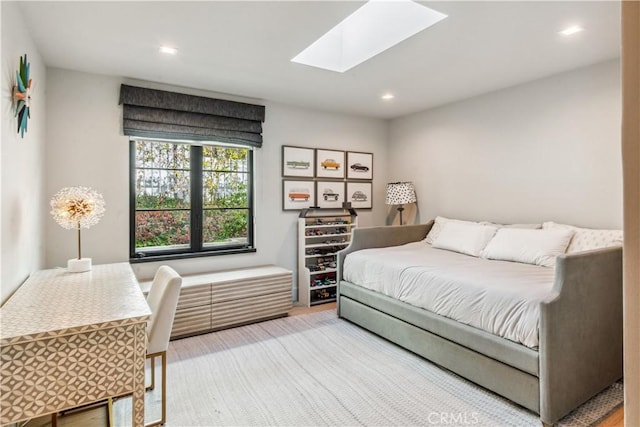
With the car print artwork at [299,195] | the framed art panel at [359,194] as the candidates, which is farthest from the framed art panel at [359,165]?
the car print artwork at [299,195]

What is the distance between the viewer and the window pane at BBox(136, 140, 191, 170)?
348cm

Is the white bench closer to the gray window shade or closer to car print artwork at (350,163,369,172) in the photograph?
the gray window shade

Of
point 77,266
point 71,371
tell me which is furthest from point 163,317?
point 77,266

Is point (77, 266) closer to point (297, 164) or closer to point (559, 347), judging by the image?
point (297, 164)

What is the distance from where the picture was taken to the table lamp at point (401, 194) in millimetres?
4477

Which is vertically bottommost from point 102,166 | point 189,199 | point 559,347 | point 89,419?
point 89,419

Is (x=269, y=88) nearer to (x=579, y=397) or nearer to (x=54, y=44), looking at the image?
(x=54, y=44)

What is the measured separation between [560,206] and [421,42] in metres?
1.99

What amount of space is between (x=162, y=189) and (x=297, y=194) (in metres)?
1.51

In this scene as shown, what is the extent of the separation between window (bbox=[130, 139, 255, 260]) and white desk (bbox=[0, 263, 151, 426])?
1.84 metres

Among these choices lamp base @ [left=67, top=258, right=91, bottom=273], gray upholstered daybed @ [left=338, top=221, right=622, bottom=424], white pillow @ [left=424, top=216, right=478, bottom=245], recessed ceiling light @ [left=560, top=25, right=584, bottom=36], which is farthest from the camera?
white pillow @ [left=424, top=216, right=478, bottom=245]

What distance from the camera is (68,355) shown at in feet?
4.60

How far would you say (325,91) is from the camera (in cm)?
371

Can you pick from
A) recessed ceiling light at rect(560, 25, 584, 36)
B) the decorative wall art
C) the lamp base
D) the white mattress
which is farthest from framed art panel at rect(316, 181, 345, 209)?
the decorative wall art
